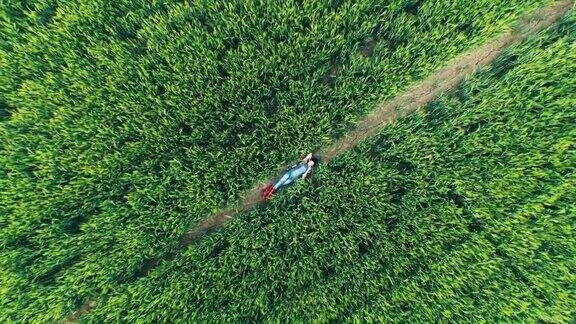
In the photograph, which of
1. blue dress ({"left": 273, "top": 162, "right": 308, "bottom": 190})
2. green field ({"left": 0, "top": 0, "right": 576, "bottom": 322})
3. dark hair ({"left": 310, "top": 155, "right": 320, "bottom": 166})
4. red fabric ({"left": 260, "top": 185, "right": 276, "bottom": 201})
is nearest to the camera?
green field ({"left": 0, "top": 0, "right": 576, "bottom": 322})

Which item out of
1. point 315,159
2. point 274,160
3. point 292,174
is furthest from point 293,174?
point 315,159

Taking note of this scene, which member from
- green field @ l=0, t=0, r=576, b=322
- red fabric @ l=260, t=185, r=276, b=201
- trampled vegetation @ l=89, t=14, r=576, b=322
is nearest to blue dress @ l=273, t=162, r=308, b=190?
red fabric @ l=260, t=185, r=276, b=201

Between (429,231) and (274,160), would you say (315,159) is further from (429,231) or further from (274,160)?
(429,231)

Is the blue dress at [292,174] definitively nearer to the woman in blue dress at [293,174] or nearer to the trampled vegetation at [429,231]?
the woman in blue dress at [293,174]

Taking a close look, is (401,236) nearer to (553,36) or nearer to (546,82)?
(546,82)

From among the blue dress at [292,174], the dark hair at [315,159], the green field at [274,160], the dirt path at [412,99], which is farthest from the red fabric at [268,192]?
the dark hair at [315,159]

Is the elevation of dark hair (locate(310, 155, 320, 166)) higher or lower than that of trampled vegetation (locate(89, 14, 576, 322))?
higher

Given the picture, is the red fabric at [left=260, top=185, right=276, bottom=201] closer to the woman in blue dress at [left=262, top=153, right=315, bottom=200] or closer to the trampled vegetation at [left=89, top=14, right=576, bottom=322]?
the woman in blue dress at [left=262, top=153, right=315, bottom=200]
